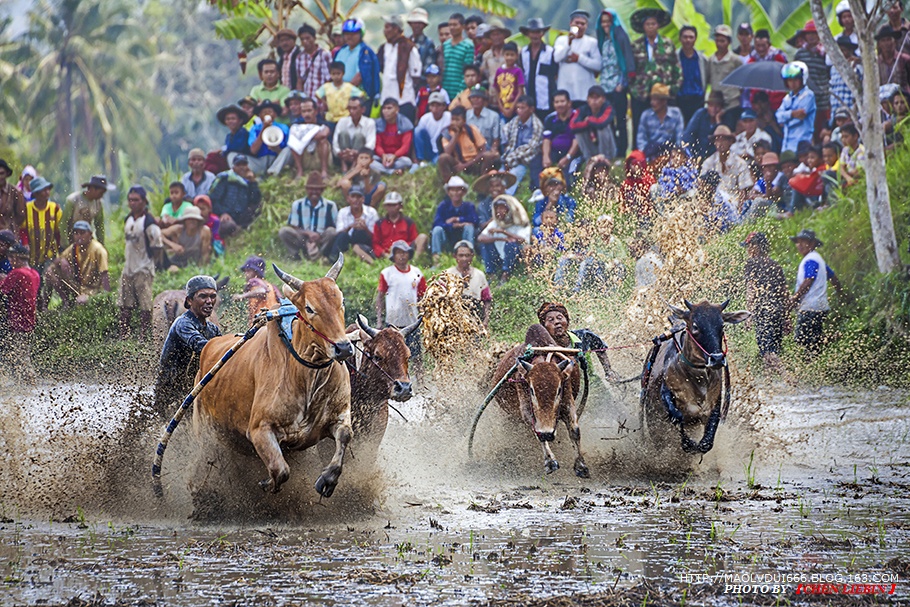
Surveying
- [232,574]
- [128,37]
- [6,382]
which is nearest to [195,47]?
[128,37]

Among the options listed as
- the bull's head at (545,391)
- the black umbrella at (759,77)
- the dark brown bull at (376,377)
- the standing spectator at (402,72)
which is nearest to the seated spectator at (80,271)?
the standing spectator at (402,72)

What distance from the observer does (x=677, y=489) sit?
1025cm

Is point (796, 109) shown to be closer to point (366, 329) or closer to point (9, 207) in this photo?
point (366, 329)

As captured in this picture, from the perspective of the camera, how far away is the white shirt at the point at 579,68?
→ 19141mm

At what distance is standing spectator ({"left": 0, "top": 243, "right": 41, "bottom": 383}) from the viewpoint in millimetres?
16094

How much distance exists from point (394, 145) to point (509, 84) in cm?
204

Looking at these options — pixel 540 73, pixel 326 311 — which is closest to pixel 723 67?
pixel 540 73

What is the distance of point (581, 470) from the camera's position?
10672 millimetres

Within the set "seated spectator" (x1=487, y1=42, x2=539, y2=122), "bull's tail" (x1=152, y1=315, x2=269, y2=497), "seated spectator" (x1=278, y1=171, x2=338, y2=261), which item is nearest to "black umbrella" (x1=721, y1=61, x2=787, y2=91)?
"seated spectator" (x1=487, y1=42, x2=539, y2=122)

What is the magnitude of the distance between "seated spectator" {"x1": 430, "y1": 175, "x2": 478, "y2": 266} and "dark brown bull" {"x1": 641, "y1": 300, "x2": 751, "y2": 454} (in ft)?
24.0

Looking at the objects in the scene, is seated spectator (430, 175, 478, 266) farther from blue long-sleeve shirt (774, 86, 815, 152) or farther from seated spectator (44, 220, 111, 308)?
seated spectator (44, 220, 111, 308)

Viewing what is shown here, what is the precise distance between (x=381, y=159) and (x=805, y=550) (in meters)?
13.2

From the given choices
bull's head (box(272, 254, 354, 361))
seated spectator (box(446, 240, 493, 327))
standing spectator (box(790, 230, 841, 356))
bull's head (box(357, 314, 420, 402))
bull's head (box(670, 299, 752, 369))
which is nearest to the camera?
bull's head (box(272, 254, 354, 361))

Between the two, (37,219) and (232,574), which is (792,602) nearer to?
(232,574)
